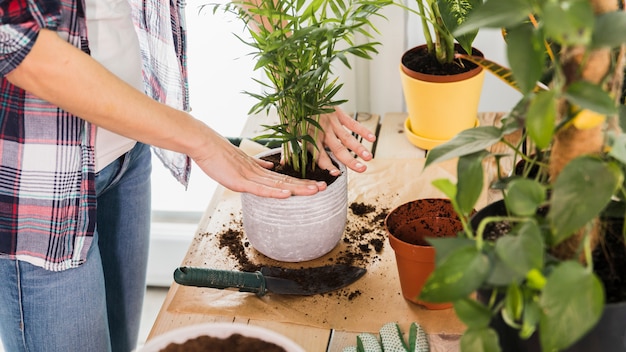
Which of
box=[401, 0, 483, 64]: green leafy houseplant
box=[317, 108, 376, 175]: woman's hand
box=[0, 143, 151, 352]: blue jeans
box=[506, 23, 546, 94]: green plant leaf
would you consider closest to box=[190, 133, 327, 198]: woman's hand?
box=[317, 108, 376, 175]: woman's hand

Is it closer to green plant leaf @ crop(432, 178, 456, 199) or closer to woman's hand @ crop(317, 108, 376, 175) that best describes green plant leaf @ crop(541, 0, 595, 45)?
green plant leaf @ crop(432, 178, 456, 199)

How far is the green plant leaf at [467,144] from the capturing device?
2.34 feet

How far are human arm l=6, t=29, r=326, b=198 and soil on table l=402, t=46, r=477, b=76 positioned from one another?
474 mm

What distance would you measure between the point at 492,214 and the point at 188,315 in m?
0.52

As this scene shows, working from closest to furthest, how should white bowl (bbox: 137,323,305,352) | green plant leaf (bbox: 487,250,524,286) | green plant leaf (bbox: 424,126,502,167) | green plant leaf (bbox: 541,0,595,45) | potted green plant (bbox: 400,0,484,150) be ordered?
green plant leaf (bbox: 541,0,595,45)
green plant leaf (bbox: 487,250,524,286)
green plant leaf (bbox: 424,126,502,167)
white bowl (bbox: 137,323,305,352)
potted green plant (bbox: 400,0,484,150)

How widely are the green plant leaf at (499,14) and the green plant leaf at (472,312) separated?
0.22 m

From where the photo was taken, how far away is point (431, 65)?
1.52m

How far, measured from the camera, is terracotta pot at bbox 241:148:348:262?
1144mm

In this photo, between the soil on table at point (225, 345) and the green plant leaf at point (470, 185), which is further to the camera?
the soil on table at point (225, 345)

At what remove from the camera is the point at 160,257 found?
2.51 metres

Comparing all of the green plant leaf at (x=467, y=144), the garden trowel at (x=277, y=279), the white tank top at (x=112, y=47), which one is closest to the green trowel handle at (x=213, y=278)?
the garden trowel at (x=277, y=279)

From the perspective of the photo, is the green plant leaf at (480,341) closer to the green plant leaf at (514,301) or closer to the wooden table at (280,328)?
the green plant leaf at (514,301)

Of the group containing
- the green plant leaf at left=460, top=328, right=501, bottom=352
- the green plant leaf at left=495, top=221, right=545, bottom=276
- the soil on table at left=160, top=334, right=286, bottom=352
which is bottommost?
the soil on table at left=160, top=334, right=286, bottom=352

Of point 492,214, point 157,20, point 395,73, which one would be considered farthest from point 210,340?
point 395,73
